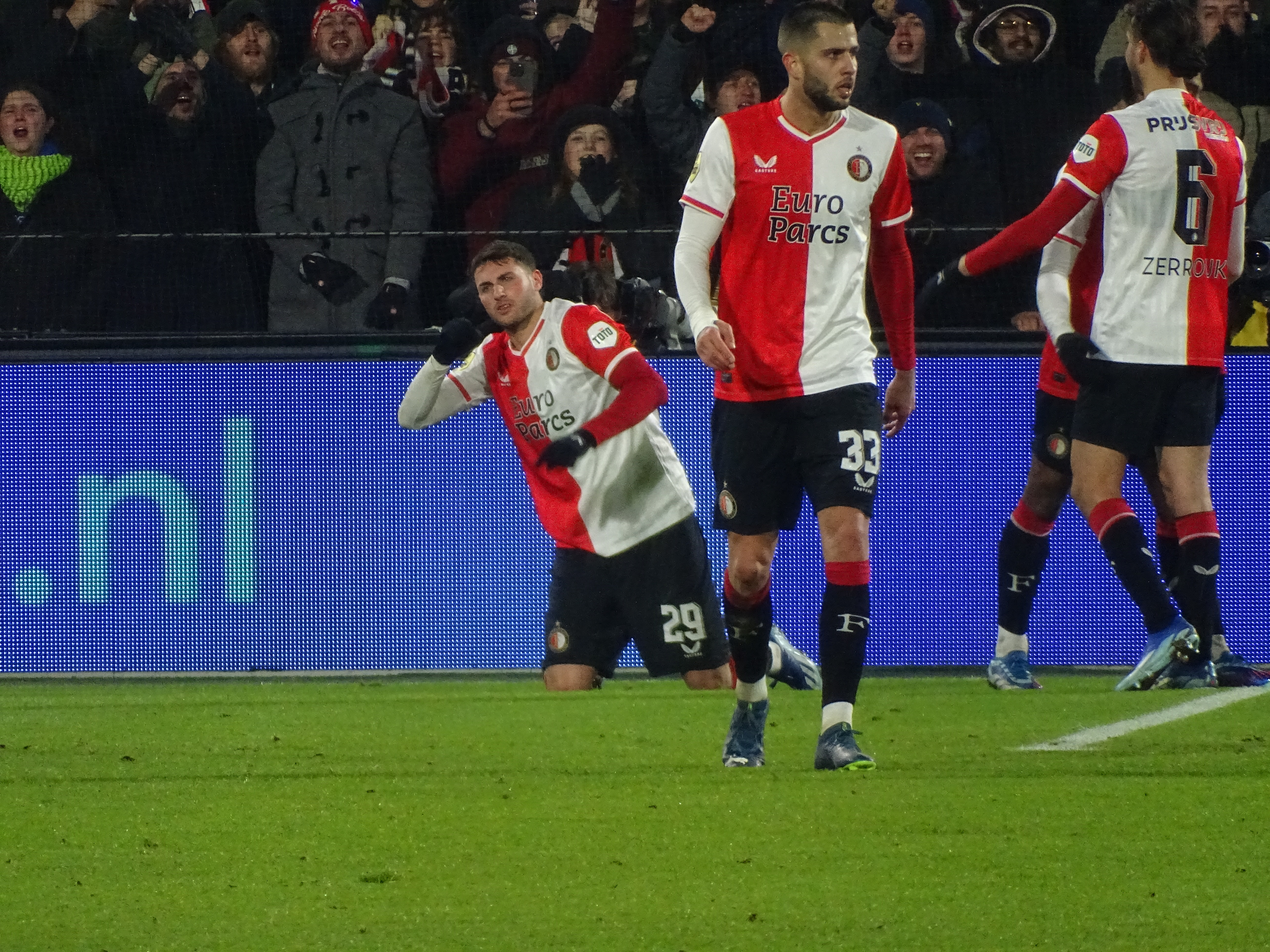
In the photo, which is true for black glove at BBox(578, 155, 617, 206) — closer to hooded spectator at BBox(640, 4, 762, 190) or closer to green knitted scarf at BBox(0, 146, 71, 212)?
hooded spectator at BBox(640, 4, 762, 190)

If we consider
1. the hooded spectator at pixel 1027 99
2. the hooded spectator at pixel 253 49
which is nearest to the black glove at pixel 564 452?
the hooded spectator at pixel 1027 99

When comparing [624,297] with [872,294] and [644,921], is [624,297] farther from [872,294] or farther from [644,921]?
[644,921]

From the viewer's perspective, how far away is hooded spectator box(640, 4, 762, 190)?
8.98 metres

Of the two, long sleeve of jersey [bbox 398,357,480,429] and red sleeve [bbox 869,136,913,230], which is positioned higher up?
red sleeve [bbox 869,136,913,230]

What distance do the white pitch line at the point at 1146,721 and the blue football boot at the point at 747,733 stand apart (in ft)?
2.37

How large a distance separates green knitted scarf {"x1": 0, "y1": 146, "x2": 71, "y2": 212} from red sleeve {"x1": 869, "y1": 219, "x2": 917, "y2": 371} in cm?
503

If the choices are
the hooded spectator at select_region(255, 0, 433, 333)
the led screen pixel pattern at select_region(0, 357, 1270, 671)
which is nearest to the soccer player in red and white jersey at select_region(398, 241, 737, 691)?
the led screen pixel pattern at select_region(0, 357, 1270, 671)

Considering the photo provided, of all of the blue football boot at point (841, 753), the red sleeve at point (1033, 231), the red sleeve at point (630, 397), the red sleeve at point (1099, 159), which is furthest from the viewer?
the red sleeve at point (630, 397)

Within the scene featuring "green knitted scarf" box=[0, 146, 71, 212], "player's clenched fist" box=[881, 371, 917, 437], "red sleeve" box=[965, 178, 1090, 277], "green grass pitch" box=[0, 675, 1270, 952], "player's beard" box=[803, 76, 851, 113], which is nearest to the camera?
"green grass pitch" box=[0, 675, 1270, 952]

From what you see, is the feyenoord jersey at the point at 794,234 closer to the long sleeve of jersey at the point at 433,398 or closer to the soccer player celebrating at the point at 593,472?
the soccer player celebrating at the point at 593,472

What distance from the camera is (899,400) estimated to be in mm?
5383

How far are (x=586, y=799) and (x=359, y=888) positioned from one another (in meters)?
1.08

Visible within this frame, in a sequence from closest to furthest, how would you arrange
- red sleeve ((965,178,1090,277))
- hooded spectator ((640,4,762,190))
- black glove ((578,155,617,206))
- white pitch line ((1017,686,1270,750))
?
white pitch line ((1017,686,1270,750))
red sleeve ((965,178,1090,277))
black glove ((578,155,617,206))
hooded spectator ((640,4,762,190))

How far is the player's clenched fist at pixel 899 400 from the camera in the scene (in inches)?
210
